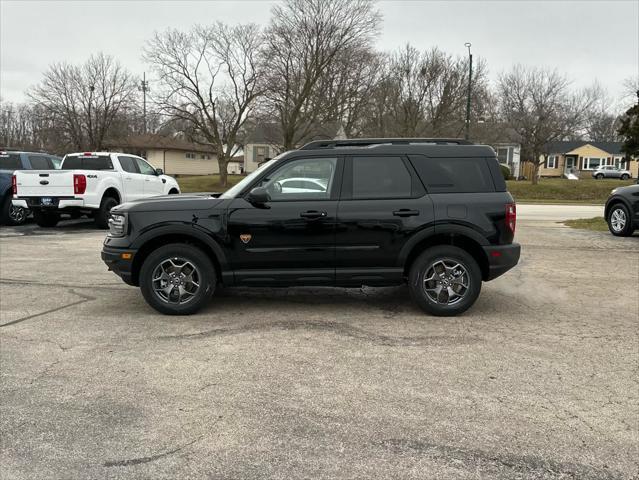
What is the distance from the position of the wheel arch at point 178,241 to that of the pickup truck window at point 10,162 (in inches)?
443

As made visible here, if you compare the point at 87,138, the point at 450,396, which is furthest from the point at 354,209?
the point at 87,138

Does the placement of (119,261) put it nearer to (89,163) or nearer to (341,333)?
(341,333)

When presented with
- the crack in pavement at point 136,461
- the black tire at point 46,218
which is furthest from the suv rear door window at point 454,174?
the black tire at point 46,218

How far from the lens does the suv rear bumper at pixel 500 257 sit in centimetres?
593

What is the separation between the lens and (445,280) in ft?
19.6

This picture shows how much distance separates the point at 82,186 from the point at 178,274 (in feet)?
27.9

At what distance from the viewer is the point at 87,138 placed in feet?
126

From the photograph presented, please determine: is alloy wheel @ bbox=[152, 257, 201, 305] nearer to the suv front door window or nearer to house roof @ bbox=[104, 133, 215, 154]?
the suv front door window

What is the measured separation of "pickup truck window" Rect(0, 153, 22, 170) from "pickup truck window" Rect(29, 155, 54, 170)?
12.9 inches

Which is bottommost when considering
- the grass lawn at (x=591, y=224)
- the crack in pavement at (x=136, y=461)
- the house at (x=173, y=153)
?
the crack in pavement at (x=136, y=461)

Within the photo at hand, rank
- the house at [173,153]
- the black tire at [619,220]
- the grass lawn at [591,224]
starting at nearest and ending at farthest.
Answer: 1. the black tire at [619,220]
2. the grass lawn at [591,224]
3. the house at [173,153]

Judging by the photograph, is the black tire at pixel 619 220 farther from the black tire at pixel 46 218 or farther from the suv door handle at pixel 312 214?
the black tire at pixel 46 218

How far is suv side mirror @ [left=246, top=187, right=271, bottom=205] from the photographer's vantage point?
18.7 ft

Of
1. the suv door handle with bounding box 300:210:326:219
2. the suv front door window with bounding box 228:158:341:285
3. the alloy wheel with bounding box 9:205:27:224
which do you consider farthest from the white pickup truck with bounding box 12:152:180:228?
the suv door handle with bounding box 300:210:326:219
